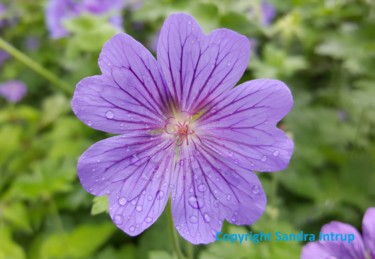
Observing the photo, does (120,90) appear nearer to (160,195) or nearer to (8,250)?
(160,195)

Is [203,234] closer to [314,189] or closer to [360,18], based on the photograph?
[314,189]

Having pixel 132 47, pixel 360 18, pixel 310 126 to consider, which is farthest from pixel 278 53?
pixel 132 47

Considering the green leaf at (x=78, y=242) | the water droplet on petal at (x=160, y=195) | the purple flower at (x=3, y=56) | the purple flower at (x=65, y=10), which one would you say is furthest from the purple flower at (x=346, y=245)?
the purple flower at (x=3, y=56)

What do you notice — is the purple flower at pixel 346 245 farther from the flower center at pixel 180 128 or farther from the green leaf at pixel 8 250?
the green leaf at pixel 8 250

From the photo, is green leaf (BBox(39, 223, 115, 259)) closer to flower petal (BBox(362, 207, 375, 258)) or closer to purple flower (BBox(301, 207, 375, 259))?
purple flower (BBox(301, 207, 375, 259))

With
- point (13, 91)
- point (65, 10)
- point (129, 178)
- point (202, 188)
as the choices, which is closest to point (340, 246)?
Result: point (202, 188)

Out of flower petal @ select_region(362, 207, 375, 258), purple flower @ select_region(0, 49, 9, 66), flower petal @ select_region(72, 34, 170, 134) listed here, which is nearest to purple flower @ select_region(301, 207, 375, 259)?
flower petal @ select_region(362, 207, 375, 258)
